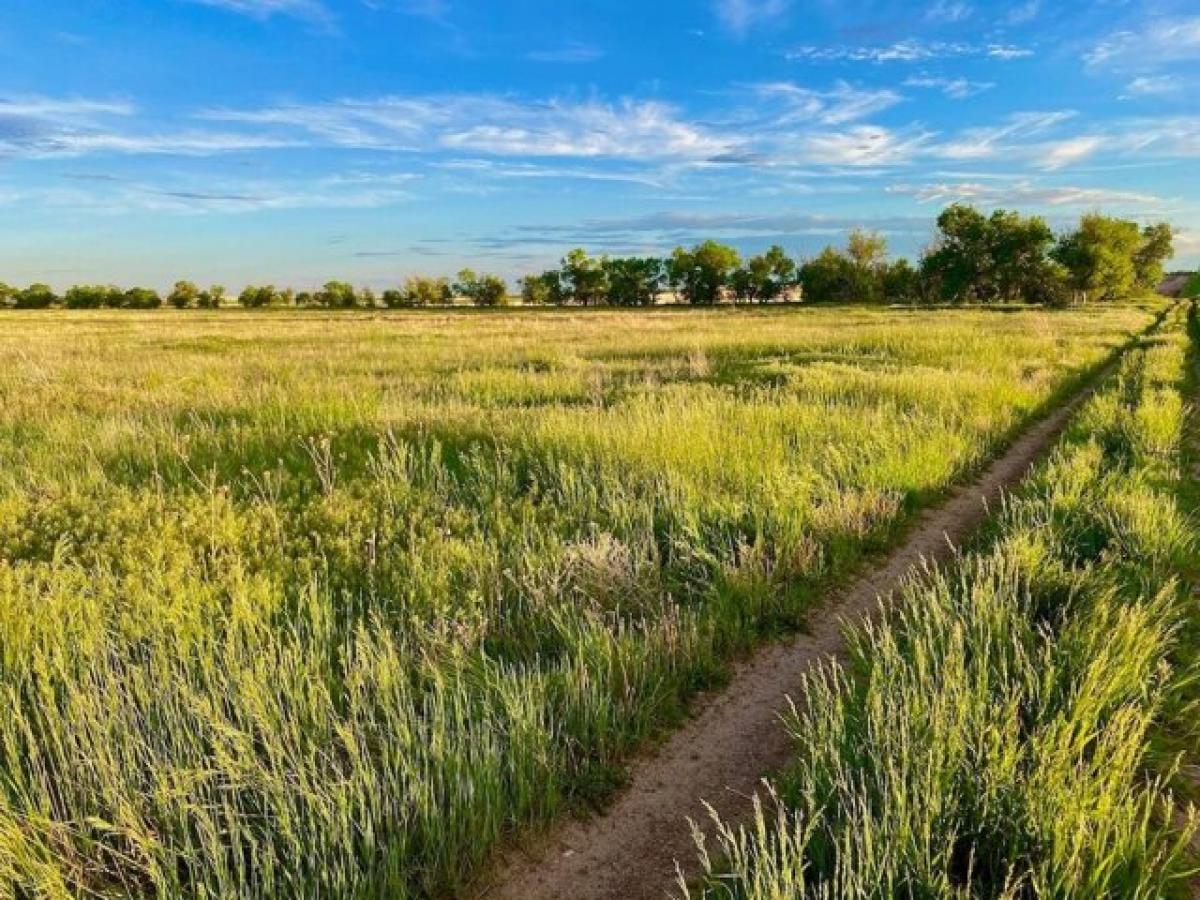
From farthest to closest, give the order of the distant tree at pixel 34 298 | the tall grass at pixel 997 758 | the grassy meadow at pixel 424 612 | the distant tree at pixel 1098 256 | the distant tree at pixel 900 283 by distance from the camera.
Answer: the distant tree at pixel 34 298 < the distant tree at pixel 900 283 < the distant tree at pixel 1098 256 < the grassy meadow at pixel 424 612 < the tall grass at pixel 997 758

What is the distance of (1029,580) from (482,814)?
390 cm

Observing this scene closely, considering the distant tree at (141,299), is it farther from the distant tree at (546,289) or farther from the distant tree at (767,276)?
the distant tree at (767,276)

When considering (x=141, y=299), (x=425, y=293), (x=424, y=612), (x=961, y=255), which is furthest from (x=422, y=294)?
(x=424, y=612)

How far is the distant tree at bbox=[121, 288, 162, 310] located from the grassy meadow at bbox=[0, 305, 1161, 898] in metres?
134

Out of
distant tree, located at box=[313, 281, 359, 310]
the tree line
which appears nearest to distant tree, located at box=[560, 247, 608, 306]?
the tree line

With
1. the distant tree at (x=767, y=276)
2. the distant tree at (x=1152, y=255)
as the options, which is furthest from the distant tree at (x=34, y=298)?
the distant tree at (x=1152, y=255)

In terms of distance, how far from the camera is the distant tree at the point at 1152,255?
96312 mm

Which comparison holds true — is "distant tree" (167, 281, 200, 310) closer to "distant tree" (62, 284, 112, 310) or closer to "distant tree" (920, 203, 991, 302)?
"distant tree" (62, 284, 112, 310)

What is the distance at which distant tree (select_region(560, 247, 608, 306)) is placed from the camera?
124938mm

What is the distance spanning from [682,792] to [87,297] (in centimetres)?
15170

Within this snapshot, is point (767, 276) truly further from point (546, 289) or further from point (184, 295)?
point (184, 295)

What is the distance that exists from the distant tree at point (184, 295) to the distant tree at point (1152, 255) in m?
148

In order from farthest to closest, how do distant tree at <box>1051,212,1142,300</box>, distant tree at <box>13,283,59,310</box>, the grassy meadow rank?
1. distant tree at <box>13,283,59,310</box>
2. distant tree at <box>1051,212,1142,300</box>
3. the grassy meadow

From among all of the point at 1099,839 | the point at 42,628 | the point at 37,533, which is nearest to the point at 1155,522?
the point at 1099,839
